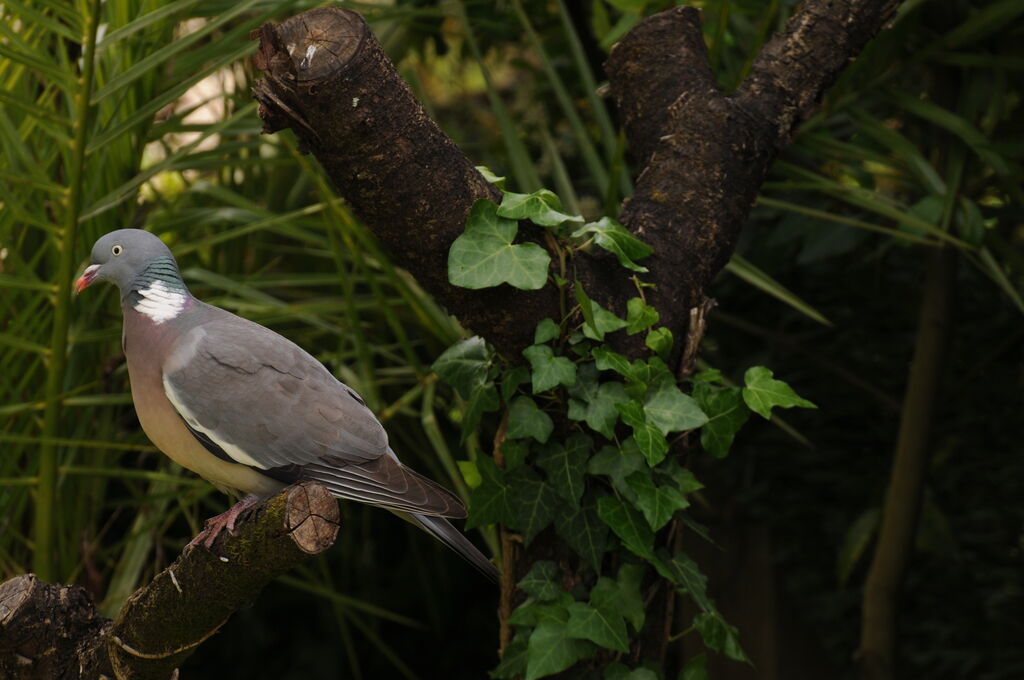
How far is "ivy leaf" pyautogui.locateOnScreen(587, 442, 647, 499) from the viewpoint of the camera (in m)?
1.25

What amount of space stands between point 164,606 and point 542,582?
44 centimetres

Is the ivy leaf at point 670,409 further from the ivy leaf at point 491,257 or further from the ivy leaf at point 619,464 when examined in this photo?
the ivy leaf at point 491,257

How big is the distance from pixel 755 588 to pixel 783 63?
1.40 meters

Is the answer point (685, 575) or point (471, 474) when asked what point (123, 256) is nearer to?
point (471, 474)

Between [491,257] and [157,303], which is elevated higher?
[157,303]

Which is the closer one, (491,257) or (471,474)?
(491,257)

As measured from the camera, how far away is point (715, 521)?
98.5 inches

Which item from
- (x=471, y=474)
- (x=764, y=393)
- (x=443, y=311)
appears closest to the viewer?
(x=764, y=393)

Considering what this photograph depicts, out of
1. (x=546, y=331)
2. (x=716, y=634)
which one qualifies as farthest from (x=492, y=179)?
(x=716, y=634)

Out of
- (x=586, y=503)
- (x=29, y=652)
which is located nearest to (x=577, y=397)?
(x=586, y=503)

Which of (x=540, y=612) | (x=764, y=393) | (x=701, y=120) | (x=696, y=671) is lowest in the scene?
(x=696, y=671)

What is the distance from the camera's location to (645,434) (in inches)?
47.8

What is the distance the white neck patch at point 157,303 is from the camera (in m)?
1.09

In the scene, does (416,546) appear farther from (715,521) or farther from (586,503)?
(586,503)
